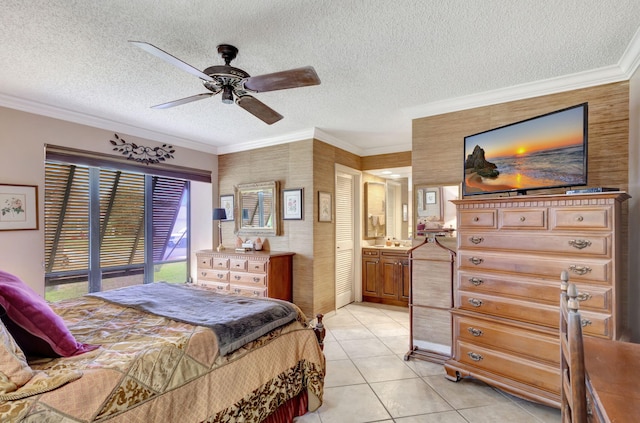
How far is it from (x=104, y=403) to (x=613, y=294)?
280cm

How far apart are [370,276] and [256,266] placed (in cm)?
201

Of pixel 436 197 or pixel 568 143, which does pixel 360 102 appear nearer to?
pixel 436 197

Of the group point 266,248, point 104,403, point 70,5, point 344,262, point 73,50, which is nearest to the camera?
point 104,403

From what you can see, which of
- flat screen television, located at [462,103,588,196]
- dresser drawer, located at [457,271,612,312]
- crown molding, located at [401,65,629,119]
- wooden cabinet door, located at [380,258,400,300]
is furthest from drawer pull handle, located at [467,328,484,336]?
wooden cabinet door, located at [380,258,400,300]

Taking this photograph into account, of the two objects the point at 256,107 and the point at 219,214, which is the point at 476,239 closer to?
the point at 256,107

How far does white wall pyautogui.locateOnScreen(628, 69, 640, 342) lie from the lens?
88.0 inches

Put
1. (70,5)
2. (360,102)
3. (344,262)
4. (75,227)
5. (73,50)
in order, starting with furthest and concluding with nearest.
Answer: (344,262)
(75,227)
(360,102)
(73,50)
(70,5)

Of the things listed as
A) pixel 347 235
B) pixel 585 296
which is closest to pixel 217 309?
pixel 585 296

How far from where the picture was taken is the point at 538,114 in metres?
2.72

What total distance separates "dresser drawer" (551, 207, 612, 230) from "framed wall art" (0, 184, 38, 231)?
15.5 ft

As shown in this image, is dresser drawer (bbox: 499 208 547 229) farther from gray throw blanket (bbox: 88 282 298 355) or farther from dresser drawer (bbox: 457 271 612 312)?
gray throw blanket (bbox: 88 282 298 355)

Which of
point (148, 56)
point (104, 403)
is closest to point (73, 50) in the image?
point (148, 56)

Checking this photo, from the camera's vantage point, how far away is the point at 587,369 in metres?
1.03

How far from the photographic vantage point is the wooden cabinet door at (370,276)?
16.5 feet
